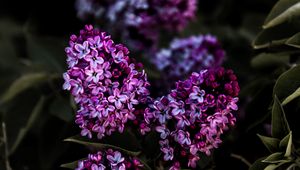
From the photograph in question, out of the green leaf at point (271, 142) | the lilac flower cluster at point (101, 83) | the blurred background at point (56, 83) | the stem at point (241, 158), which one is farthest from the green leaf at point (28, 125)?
the green leaf at point (271, 142)

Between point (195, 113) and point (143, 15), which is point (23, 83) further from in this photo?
point (195, 113)

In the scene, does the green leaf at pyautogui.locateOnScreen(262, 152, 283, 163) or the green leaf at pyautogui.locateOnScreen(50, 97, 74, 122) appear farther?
the green leaf at pyautogui.locateOnScreen(50, 97, 74, 122)

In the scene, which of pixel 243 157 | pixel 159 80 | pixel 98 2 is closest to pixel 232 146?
pixel 243 157

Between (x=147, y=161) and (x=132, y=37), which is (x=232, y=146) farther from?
(x=132, y=37)

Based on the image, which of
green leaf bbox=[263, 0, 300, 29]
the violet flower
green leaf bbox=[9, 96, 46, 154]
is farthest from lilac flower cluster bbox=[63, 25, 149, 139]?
the violet flower

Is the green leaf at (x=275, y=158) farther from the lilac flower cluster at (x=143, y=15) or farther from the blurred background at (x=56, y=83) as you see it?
the lilac flower cluster at (x=143, y=15)

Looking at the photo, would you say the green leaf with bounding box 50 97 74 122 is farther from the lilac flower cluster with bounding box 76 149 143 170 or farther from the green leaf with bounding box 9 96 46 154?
the lilac flower cluster with bounding box 76 149 143 170
